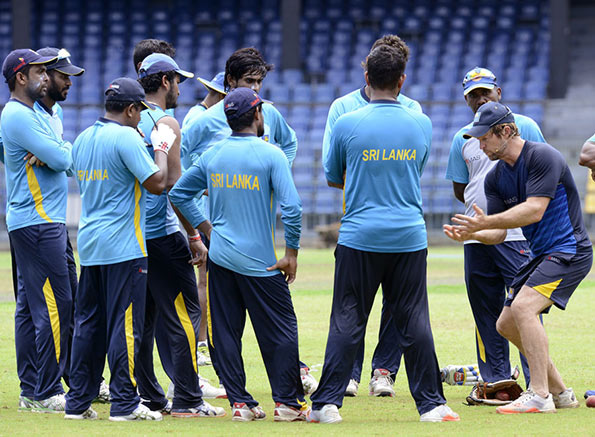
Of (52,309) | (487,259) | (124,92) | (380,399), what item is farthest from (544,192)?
(52,309)

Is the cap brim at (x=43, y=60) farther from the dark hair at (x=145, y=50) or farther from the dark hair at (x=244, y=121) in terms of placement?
the dark hair at (x=244, y=121)

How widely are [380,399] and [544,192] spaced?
2.06 m

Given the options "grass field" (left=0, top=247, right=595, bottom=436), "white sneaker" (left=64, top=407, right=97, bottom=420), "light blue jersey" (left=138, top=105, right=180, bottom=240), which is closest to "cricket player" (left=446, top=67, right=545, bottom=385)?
"grass field" (left=0, top=247, right=595, bottom=436)

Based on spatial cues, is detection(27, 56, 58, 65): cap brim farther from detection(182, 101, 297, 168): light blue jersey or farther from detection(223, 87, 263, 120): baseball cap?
detection(223, 87, 263, 120): baseball cap

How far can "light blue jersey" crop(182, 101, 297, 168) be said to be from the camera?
7211 mm

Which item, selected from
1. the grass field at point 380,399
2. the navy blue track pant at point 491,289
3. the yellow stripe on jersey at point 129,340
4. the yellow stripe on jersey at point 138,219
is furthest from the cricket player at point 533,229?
the yellow stripe on jersey at point 129,340

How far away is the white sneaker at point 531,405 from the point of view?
648cm

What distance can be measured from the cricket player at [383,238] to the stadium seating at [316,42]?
72.6ft

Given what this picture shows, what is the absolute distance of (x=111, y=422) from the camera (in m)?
6.21

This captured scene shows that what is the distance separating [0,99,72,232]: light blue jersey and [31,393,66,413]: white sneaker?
124 cm

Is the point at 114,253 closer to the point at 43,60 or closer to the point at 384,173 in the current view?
the point at 43,60

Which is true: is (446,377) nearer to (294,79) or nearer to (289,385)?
(289,385)

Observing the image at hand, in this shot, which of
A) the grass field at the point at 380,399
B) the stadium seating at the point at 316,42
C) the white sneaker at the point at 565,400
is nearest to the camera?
the grass field at the point at 380,399

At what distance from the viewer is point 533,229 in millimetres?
6738
